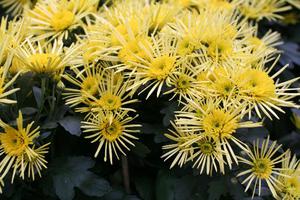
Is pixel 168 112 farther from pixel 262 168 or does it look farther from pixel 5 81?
pixel 5 81

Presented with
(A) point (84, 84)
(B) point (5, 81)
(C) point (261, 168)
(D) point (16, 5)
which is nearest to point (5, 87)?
(B) point (5, 81)

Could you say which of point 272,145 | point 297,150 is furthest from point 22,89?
point 297,150

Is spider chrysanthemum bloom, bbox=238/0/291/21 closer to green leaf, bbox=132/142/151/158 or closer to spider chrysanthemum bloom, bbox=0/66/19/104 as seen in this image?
green leaf, bbox=132/142/151/158

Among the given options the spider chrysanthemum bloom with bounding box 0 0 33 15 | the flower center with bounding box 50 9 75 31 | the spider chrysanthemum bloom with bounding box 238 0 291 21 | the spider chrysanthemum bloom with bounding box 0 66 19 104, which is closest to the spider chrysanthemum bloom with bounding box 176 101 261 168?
the spider chrysanthemum bloom with bounding box 0 66 19 104

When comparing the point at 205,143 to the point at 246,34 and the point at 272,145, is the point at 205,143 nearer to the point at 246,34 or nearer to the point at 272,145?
the point at 272,145

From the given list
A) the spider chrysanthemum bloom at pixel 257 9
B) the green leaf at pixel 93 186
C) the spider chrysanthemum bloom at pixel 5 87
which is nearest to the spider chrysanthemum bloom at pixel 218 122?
the green leaf at pixel 93 186

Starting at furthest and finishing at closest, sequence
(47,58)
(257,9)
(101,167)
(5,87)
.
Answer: (257,9)
(101,167)
(47,58)
(5,87)

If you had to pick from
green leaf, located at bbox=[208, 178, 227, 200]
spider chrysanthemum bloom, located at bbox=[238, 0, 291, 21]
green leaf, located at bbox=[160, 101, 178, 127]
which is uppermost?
spider chrysanthemum bloom, located at bbox=[238, 0, 291, 21]
